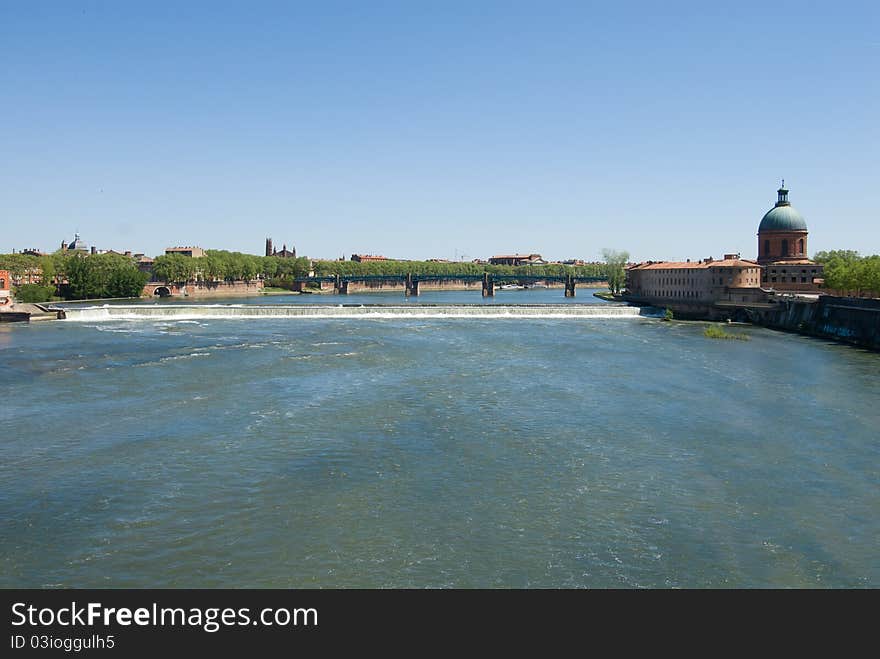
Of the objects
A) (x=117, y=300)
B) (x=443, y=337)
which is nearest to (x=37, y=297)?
(x=117, y=300)

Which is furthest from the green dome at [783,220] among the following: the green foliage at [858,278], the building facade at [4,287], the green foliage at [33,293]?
the green foliage at [33,293]

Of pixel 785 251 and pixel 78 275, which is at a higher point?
pixel 785 251

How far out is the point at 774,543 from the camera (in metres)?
17.9

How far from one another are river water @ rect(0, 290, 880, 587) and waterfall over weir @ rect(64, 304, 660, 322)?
133ft

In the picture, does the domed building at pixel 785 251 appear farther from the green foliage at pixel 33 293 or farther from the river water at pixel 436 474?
the green foliage at pixel 33 293

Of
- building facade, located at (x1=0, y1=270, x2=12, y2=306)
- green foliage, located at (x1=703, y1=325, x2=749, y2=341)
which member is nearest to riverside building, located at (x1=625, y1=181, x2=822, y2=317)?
green foliage, located at (x1=703, y1=325, x2=749, y2=341)

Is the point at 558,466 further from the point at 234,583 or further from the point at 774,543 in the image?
the point at 234,583

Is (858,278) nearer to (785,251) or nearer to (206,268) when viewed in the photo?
(785,251)

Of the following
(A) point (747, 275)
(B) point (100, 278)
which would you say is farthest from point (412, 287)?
(A) point (747, 275)

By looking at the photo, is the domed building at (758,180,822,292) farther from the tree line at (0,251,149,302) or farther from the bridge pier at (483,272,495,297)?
the tree line at (0,251,149,302)

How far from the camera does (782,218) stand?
113750 millimetres

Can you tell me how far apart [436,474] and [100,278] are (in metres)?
121

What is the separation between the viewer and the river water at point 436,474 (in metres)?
16.6
